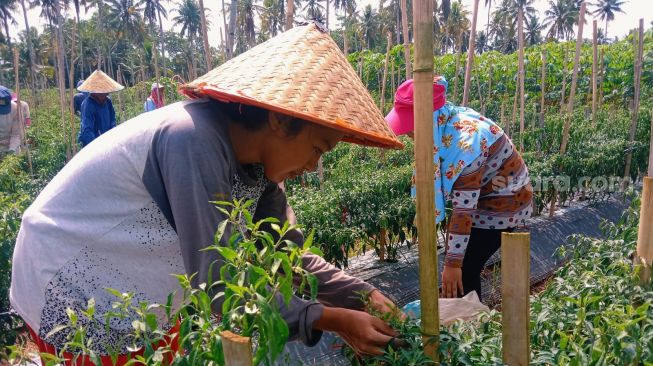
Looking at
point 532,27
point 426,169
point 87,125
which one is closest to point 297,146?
point 426,169

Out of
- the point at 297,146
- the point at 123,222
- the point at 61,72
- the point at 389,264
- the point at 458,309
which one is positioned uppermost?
the point at 61,72

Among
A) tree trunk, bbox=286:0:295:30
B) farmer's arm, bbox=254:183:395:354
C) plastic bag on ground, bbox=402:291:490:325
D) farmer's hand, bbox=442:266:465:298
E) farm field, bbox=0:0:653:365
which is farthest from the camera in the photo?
tree trunk, bbox=286:0:295:30

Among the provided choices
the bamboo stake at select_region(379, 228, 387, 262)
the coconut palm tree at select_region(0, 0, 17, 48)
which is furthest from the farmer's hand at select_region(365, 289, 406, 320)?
the coconut palm tree at select_region(0, 0, 17, 48)

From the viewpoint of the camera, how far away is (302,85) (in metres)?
1.06

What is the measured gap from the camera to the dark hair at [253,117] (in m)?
1.12

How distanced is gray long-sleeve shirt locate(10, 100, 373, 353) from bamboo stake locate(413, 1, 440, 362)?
23 cm

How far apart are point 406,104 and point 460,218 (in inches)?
21.0

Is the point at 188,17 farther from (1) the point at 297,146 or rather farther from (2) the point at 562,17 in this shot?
(1) the point at 297,146

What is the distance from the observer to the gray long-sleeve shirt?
1000 mm

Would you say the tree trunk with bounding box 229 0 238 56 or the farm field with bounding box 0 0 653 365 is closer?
the farm field with bounding box 0 0 653 365

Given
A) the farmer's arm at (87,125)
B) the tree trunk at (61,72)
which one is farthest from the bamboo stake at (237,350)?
the tree trunk at (61,72)

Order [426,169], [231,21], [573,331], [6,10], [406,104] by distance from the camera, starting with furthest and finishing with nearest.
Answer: [6,10] → [231,21] → [406,104] → [573,331] → [426,169]

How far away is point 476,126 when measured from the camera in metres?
2.20

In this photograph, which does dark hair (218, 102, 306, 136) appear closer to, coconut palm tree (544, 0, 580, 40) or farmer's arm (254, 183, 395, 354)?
farmer's arm (254, 183, 395, 354)
